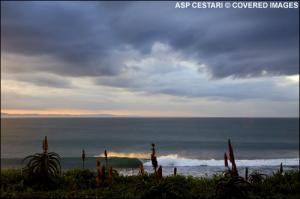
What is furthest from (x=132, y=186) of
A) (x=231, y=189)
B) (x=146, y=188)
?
(x=231, y=189)

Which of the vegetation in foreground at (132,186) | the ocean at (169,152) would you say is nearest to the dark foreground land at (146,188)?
the vegetation in foreground at (132,186)

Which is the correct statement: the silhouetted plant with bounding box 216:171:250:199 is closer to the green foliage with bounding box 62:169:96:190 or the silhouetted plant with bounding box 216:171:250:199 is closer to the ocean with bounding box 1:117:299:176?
the green foliage with bounding box 62:169:96:190

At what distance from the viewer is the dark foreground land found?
31.1 ft

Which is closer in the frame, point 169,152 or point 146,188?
point 146,188

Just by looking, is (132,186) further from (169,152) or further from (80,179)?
(169,152)

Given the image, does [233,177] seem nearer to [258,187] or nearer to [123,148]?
[258,187]

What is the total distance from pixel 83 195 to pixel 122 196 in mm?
1034

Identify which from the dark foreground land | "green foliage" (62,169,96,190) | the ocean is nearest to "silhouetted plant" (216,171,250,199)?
the dark foreground land

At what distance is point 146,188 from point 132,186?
78 cm

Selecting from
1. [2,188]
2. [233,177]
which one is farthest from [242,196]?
[2,188]

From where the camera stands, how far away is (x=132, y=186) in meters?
11.4

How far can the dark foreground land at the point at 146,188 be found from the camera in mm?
9484

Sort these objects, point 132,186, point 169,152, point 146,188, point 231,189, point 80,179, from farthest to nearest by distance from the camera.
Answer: point 169,152
point 80,179
point 132,186
point 146,188
point 231,189

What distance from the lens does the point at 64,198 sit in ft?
31.1
